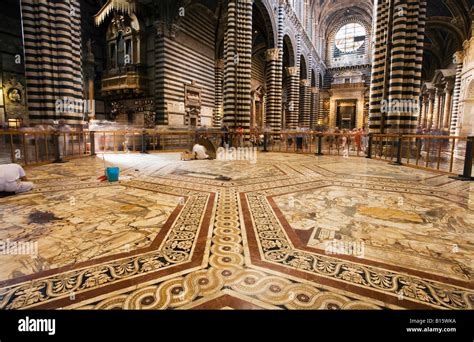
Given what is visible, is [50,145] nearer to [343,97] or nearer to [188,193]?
[188,193]

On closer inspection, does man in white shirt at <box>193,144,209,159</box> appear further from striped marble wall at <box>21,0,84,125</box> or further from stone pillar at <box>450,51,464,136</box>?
stone pillar at <box>450,51,464,136</box>

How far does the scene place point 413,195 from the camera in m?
4.26

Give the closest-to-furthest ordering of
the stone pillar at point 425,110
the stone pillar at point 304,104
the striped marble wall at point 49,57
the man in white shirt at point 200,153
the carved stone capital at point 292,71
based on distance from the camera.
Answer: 1. the man in white shirt at point 200,153
2. the striped marble wall at point 49,57
3. the carved stone capital at point 292,71
4. the stone pillar at point 304,104
5. the stone pillar at point 425,110

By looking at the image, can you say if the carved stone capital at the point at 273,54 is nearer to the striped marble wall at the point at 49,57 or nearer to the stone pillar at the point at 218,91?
the stone pillar at the point at 218,91

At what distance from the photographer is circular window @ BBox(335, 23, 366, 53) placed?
3484 cm

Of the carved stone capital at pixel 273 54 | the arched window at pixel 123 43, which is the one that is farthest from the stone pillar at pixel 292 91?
the arched window at pixel 123 43

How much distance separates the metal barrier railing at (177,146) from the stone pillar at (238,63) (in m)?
1.26

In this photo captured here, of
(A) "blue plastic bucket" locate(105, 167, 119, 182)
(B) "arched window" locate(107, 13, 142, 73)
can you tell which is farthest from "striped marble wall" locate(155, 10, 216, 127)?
(A) "blue plastic bucket" locate(105, 167, 119, 182)

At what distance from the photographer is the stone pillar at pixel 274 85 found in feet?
60.6

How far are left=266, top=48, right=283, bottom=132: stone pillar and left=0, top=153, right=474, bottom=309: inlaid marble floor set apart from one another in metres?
15.5

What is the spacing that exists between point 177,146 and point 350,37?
1357 inches

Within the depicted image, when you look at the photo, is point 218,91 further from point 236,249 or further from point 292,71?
point 236,249
